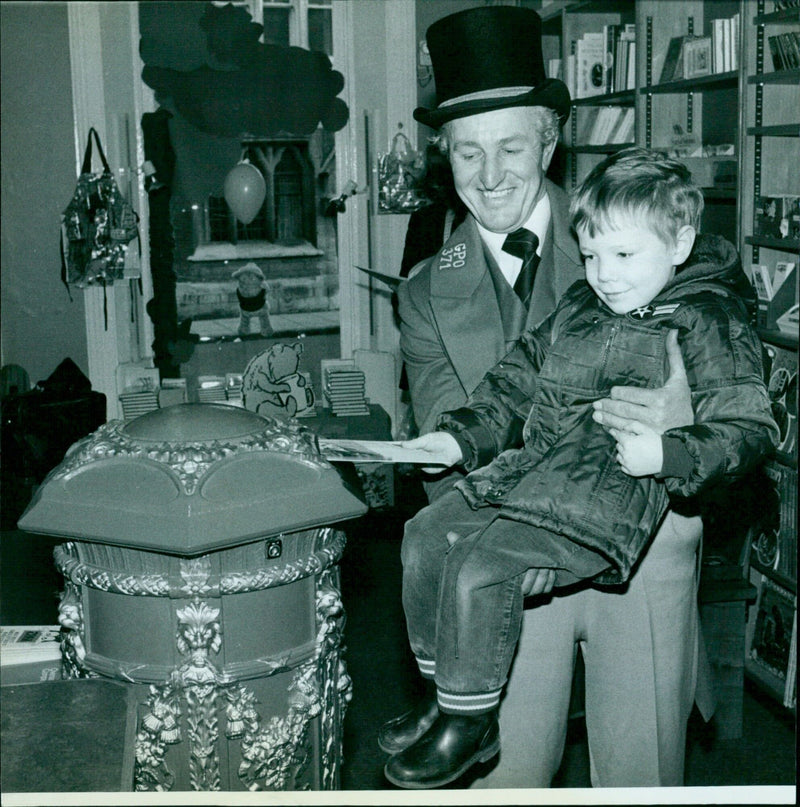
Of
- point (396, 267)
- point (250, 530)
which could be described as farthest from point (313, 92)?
point (250, 530)

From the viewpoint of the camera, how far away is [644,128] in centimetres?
452

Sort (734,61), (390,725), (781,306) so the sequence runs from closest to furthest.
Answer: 1. (390,725)
2. (781,306)
3. (734,61)

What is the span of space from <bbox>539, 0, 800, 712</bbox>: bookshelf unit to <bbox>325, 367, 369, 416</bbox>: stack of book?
1.98 meters

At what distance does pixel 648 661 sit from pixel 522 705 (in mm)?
259

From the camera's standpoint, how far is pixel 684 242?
186cm

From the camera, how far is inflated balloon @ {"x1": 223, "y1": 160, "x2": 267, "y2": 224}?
554 cm

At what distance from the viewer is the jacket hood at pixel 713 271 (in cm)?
186

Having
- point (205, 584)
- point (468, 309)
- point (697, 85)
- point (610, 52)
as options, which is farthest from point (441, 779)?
point (610, 52)

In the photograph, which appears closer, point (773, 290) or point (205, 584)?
point (205, 584)

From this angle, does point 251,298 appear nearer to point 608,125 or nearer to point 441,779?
point 608,125

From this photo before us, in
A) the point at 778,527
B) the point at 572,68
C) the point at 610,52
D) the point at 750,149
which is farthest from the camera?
the point at 572,68

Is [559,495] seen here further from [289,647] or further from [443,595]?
[289,647]

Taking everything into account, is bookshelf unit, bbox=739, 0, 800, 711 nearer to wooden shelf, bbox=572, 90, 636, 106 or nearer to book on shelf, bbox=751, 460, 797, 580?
book on shelf, bbox=751, 460, 797, 580

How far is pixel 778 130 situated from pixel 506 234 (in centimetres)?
169
